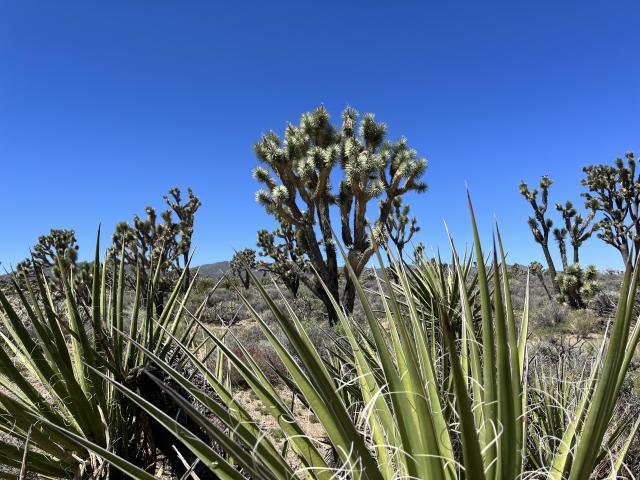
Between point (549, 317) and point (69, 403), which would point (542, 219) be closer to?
point (549, 317)

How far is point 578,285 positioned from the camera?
14688 millimetres

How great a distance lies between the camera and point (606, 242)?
655 inches

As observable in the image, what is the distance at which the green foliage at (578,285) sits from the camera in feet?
46.5

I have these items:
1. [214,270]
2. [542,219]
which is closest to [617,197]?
[542,219]

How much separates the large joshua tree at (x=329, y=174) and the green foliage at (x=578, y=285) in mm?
6457

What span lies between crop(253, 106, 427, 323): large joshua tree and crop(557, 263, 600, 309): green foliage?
6.46 m

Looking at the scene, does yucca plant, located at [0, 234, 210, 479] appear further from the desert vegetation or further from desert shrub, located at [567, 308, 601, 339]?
desert shrub, located at [567, 308, 601, 339]

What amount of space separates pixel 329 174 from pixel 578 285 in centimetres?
991

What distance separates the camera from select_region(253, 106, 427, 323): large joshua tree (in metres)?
12.9

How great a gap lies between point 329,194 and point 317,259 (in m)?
2.39

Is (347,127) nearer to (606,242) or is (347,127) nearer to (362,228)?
(362,228)

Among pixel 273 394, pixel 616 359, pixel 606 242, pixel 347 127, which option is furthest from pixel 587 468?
pixel 606 242

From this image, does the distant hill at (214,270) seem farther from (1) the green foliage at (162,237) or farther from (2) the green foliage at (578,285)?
(2) the green foliage at (578,285)

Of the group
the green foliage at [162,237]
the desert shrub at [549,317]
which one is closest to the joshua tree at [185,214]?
the green foliage at [162,237]
